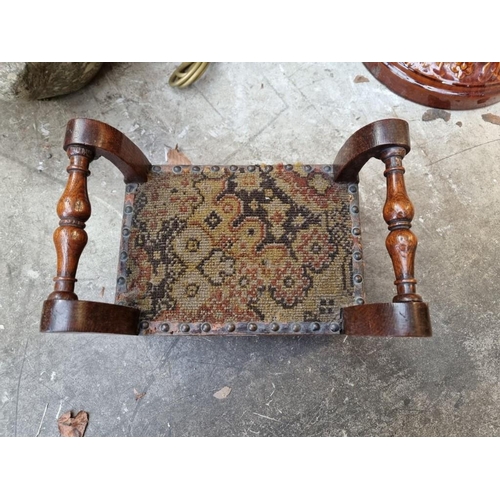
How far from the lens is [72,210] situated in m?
1.18

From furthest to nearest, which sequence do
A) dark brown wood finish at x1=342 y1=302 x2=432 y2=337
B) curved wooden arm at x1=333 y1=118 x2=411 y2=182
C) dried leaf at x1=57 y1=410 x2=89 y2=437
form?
dried leaf at x1=57 y1=410 x2=89 y2=437 → curved wooden arm at x1=333 y1=118 x2=411 y2=182 → dark brown wood finish at x1=342 y1=302 x2=432 y2=337

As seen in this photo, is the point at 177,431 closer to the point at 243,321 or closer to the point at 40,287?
the point at 243,321

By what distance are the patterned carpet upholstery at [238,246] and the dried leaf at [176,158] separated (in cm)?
51

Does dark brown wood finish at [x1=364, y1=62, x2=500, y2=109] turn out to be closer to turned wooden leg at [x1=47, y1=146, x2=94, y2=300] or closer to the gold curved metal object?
the gold curved metal object

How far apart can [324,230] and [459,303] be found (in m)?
0.83

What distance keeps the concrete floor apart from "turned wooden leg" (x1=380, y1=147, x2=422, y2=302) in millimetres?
683

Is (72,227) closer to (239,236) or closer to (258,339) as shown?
(239,236)

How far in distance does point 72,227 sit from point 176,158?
2.94 feet

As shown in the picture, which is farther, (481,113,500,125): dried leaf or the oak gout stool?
(481,113,500,125): dried leaf

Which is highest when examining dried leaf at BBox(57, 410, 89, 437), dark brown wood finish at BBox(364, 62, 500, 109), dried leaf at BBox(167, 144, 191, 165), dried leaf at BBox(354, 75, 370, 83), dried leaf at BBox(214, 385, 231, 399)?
dried leaf at BBox(354, 75, 370, 83)

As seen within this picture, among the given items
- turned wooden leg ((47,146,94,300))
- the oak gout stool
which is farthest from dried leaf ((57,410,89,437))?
turned wooden leg ((47,146,94,300))

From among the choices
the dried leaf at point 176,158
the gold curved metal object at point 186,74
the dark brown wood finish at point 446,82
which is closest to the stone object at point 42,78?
the gold curved metal object at point 186,74

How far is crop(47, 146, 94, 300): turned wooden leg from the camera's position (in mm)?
1148

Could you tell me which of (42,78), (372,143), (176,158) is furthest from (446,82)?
(42,78)
